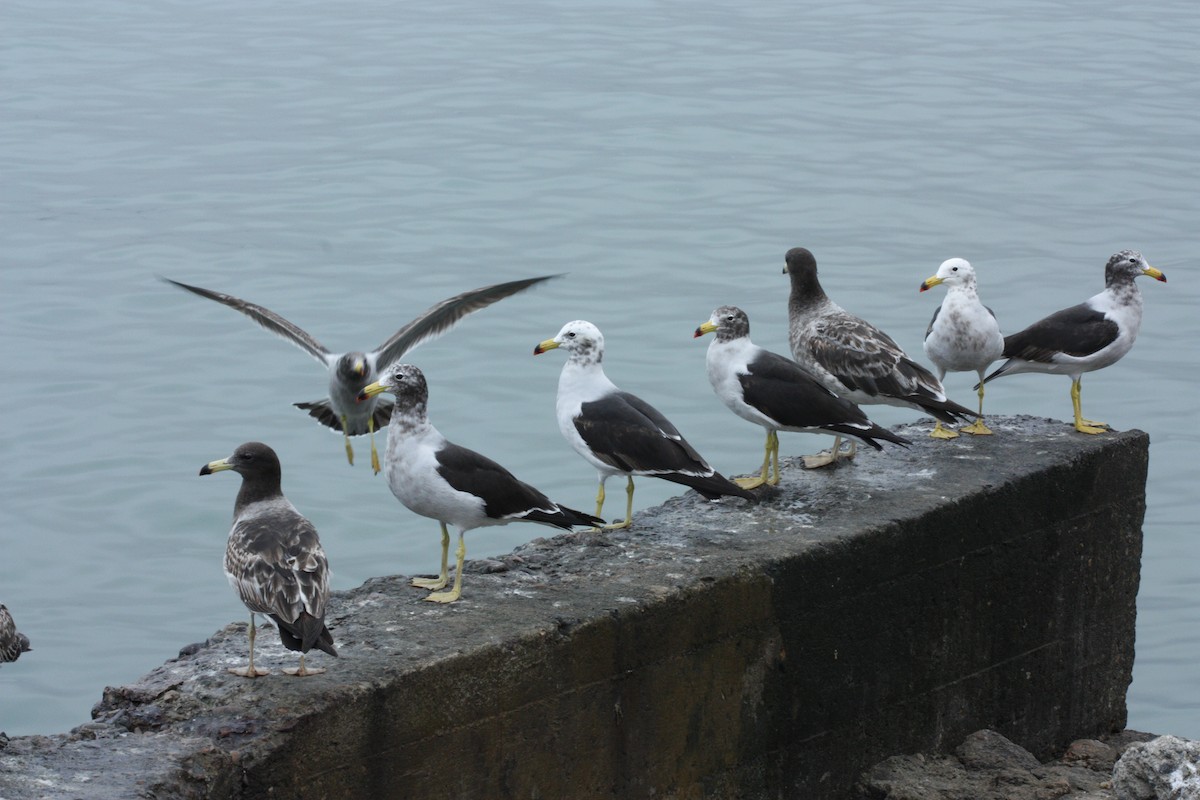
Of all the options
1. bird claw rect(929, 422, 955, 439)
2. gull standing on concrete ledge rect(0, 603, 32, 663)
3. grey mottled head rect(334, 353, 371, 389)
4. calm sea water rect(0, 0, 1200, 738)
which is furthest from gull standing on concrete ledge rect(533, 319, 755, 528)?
calm sea water rect(0, 0, 1200, 738)

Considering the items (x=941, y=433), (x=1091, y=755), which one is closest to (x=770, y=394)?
(x=941, y=433)

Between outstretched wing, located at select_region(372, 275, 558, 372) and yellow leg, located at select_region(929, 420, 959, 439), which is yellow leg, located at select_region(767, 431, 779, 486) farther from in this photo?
outstretched wing, located at select_region(372, 275, 558, 372)

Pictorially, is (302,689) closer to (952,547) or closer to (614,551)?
(614,551)

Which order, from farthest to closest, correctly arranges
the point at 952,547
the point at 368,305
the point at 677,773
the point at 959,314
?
the point at 368,305 → the point at 959,314 → the point at 952,547 → the point at 677,773

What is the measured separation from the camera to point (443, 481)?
6.10 metres

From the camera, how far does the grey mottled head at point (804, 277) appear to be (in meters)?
8.52

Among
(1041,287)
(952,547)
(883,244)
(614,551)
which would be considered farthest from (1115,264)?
(883,244)

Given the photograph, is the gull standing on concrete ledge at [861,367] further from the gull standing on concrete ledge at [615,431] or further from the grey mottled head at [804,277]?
the gull standing on concrete ledge at [615,431]

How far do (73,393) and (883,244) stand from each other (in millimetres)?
8799

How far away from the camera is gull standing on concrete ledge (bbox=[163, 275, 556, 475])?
8836mm

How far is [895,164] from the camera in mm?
22406

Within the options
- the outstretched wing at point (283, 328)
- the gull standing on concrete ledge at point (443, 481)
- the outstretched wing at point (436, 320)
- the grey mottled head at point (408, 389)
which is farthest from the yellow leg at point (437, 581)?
the outstretched wing at point (283, 328)

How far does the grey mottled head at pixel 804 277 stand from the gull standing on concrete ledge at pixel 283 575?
3428 mm

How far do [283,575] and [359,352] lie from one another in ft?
12.5
